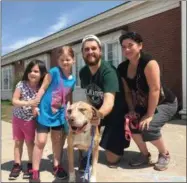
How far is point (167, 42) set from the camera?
10.2 metres

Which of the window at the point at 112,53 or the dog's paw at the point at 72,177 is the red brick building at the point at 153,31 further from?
the dog's paw at the point at 72,177

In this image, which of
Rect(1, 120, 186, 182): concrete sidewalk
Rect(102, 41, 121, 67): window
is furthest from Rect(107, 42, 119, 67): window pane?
Rect(1, 120, 186, 182): concrete sidewalk

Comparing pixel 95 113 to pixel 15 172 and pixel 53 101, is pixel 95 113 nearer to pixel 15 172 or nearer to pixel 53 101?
pixel 53 101

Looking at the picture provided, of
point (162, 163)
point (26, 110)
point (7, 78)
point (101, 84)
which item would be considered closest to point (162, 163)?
point (162, 163)

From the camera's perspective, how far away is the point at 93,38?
160 inches

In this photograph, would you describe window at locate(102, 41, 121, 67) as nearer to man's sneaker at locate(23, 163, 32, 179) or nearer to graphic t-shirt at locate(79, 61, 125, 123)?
graphic t-shirt at locate(79, 61, 125, 123)

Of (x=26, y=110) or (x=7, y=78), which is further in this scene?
(x=7, y=78)

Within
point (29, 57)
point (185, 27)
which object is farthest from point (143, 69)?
point (29, 57)

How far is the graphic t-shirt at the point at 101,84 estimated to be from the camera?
4031 mm

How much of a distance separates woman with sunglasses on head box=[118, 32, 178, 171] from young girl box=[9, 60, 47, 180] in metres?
1.17

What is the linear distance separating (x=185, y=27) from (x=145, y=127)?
18.5 feet

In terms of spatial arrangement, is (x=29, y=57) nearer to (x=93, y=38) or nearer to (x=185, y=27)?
(x=185, y=27)

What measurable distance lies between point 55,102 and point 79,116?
83 cm

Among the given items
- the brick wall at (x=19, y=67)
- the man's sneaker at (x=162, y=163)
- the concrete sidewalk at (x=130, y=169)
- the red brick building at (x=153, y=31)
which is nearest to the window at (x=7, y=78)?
the brick wall at (x=19, y=67)
